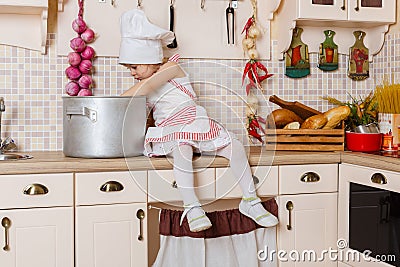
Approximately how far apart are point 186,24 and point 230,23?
0.23 m

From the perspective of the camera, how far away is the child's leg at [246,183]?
8.70 ft

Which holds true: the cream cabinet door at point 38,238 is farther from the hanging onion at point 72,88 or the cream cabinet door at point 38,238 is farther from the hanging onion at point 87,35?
the hanging onion at point 87,35

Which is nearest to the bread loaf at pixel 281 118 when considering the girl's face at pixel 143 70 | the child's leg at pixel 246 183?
the child's leg at pixel 246 183

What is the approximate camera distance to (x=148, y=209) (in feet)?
8.71

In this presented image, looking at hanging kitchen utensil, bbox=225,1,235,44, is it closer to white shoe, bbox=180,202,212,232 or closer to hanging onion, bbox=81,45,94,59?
hanging onion, bbox=81,45,94,59

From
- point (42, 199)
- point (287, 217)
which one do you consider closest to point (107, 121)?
point (42, 199)

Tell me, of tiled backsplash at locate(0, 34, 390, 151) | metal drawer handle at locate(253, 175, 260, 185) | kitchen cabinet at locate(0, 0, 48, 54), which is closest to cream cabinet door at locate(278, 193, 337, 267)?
metal drawer handle at locate(253, 175, 260, 185)

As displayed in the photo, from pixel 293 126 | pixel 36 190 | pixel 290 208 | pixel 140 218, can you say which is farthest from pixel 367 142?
pixel 36 190

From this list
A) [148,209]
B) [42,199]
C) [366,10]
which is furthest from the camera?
[366,10]

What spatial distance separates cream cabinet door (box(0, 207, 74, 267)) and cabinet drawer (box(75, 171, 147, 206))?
0.09 meters

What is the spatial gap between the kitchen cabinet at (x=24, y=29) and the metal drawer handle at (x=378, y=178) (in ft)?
5.11

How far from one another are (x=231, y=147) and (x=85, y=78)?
0.77 m

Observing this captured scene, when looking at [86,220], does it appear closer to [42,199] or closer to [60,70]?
[42,199]

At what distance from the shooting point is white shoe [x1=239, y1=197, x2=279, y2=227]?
264 centimetres
